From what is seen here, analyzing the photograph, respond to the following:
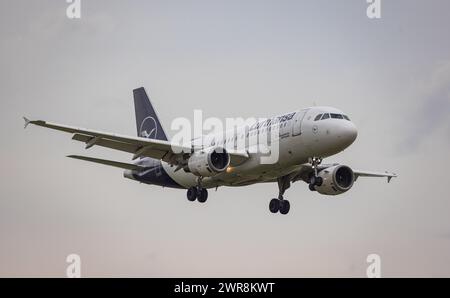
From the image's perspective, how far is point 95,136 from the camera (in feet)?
179

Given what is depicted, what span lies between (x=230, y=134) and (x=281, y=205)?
18.0 feet

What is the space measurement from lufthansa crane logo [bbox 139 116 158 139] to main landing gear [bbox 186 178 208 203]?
8851 millimetres

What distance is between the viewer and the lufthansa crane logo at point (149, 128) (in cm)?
6688

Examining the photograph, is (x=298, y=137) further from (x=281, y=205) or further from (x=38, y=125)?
(x=38, y=125)

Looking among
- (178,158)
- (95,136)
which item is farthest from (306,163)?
(95,136)

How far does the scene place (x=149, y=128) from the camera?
2657 inches

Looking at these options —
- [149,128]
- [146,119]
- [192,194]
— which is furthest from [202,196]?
[146,119]

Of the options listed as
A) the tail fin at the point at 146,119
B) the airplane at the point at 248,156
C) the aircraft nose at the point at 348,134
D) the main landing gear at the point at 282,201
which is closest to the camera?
the aircraft nose at the point at 348,134

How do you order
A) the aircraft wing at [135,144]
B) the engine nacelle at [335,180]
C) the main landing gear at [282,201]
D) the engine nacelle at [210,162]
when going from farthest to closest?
the main landing gear at [282,201] < the engine nacelle at [335,180] < the engine nacelle at [210,162] < the aircraft wing at [135,144]

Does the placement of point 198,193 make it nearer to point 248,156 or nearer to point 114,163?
point 248,156

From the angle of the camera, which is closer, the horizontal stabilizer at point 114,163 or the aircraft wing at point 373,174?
the horizontal stabilizer at point 114,163

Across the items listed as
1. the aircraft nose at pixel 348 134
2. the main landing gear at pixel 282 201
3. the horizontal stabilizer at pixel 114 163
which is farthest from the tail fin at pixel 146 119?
the aircraft nose at pixel 348 134

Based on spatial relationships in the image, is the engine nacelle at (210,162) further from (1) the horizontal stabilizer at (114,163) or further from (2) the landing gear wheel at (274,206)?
(2) the landing gear wheel at (274,206)

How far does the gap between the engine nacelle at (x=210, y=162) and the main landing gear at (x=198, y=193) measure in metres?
2.31
